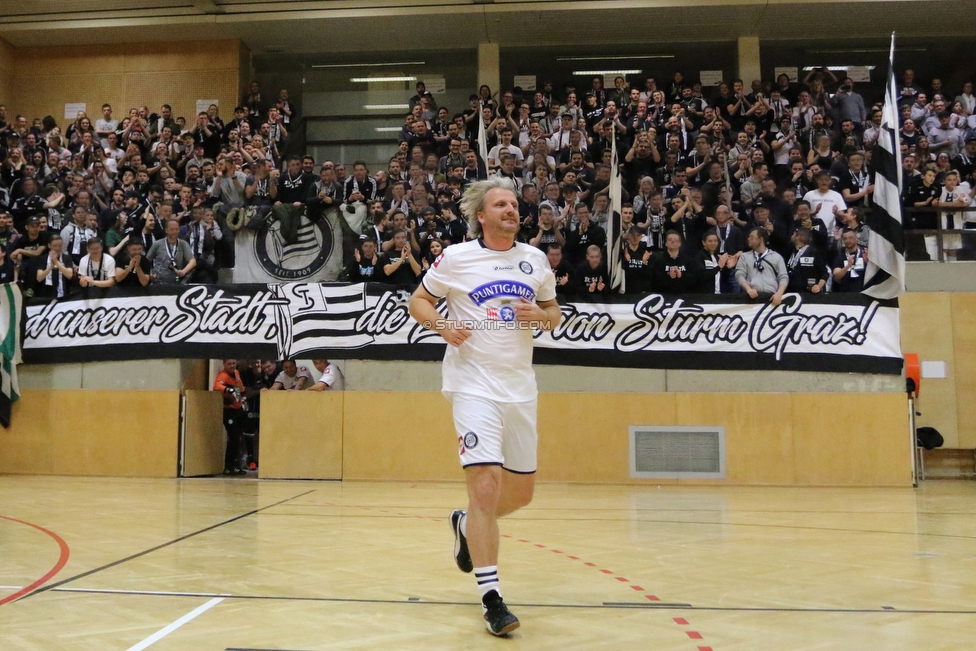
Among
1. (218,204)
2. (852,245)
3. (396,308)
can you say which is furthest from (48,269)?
(852,245)

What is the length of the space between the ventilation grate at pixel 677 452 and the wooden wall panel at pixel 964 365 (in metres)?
3.75

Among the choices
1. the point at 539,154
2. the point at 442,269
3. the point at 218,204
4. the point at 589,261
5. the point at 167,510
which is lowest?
the point at 167,510

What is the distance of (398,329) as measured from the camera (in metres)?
12.8

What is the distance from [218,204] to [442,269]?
10210mm

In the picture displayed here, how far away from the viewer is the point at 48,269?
540 inches

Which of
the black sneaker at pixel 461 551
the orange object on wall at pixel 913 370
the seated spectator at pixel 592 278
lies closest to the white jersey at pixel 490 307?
the black sneaker at pixel 461 551

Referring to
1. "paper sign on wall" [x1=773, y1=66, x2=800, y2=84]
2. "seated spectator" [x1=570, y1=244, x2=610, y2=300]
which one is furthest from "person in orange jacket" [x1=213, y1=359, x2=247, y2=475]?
"paper sign on wall" [x1=773, y1=66, x2=800, y2=84]

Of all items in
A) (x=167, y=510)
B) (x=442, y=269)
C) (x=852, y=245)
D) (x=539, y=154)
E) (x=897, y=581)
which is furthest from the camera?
(x=539, y=154)

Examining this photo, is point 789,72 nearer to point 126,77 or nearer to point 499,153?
point 499,153

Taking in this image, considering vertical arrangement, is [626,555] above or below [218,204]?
below

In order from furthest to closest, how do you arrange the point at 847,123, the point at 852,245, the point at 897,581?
the point at 847,123, the point at 852,245, the point at 897,581

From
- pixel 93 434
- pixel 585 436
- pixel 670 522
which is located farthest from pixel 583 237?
pixel 93 434

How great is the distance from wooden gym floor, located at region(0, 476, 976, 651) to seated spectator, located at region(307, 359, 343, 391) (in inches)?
134

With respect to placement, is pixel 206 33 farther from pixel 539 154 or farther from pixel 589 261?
pixel 589 261
